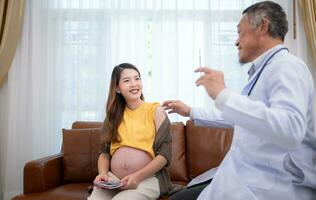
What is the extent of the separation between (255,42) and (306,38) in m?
2.14

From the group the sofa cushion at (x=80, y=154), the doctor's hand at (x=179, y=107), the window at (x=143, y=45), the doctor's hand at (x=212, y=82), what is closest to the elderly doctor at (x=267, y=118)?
the doctor's hand at (x=212, y=82)

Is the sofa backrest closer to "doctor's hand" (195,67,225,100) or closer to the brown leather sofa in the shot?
the brown leather sofa

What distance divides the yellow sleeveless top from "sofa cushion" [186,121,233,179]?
62cm

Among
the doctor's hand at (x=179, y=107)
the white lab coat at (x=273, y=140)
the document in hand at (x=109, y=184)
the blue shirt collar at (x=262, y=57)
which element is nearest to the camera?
the white lab coat at (x=273, y=140)

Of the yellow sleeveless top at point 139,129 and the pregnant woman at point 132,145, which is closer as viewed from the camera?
the pregnant woman at point 132,145

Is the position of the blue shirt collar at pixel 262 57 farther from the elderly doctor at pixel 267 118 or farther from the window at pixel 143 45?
the window at pixel 143 45

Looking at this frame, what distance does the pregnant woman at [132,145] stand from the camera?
6.16 feet

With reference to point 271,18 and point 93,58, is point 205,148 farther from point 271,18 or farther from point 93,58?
point 271,18

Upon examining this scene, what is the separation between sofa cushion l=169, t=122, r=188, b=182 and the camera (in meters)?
2.54

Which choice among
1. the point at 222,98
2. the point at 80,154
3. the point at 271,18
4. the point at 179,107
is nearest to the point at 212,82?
the point at 222,98

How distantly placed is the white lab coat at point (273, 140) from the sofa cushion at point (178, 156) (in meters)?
1.33

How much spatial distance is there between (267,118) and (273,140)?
79 mm

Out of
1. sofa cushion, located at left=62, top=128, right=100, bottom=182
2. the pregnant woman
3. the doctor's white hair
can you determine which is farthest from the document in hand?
the doctor's white hair

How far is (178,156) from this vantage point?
2574 mm
